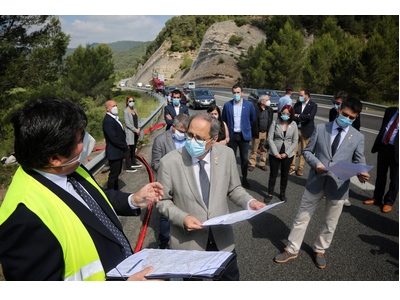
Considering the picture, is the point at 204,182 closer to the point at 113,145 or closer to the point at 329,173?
the point at 329,173

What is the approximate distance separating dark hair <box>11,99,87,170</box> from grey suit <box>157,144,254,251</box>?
108cm

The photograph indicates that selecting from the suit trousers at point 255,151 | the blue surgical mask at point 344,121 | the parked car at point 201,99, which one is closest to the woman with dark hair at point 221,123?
the suit trousers at point 255,151

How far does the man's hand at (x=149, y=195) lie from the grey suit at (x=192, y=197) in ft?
0.94

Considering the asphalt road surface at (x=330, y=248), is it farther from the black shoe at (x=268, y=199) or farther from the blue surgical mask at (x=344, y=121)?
the blue surgical mask at (x=344, y=121)

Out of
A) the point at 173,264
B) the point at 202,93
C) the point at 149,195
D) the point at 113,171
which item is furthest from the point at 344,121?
the point at 202,93

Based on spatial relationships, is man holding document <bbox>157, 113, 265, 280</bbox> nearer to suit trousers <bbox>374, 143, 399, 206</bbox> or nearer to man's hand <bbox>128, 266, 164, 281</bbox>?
man's hand <bbox>128, 266, 164, 281</bbox>

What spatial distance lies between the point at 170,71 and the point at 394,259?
86.7 metres

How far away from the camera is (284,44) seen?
39.4 m

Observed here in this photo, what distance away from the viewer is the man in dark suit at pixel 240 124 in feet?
19.7

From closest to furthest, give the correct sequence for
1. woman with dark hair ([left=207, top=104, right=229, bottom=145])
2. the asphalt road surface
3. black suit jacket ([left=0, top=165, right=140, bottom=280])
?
black suit jacket ([left=0, top=165, right=140, bottom=280])
the asphalt road surface
woman with dark hair ([left=207, top=104, right=229, bottom=145])

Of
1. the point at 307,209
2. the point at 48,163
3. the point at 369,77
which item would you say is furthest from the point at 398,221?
the point at 369,77

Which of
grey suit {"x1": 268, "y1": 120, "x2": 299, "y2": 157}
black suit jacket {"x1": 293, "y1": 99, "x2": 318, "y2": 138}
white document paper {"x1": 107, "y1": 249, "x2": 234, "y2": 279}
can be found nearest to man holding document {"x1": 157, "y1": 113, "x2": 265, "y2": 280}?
white document paper {"x1": 107, "y1": 249, "x2": 234, "y2": 279}

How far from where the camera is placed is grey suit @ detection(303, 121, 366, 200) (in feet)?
10.6

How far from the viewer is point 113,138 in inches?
201
